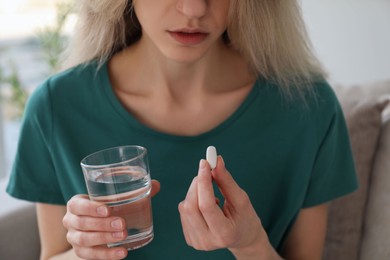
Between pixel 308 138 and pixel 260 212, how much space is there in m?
0.23

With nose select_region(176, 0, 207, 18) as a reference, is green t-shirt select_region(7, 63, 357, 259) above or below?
below

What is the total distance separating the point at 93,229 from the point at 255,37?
0.68 m

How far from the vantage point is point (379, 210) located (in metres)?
1.68

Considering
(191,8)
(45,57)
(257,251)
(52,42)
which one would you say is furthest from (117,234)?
(45,57)

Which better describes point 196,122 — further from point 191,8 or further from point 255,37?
point 191,8

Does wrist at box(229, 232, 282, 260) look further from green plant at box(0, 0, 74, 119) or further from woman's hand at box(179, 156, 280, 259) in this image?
green plant at box(0, 0, 74, 119)

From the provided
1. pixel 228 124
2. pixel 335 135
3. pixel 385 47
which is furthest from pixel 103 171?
pixel 385 47

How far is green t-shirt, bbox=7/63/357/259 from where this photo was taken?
142cm

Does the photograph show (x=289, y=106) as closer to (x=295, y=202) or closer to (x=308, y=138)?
(x=308, y=138)

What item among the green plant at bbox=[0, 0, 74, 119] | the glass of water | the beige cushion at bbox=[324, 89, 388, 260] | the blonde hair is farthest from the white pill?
the green plant at bbox=[0, 0, 74, 119]

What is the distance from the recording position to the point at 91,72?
4.93 feet

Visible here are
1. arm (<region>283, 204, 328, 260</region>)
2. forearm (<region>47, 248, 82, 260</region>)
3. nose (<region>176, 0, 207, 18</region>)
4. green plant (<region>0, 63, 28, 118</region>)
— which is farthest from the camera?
green plant (<region>0, 63, 28, 118</region>)

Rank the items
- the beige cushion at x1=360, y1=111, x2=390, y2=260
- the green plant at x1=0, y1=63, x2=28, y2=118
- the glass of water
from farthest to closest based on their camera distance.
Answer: the green plant at x1=0, y1=63, x2=28, y2=118 < the beige cushion at x1=360, y1=111, x2=390, y2=260 < the glass of water

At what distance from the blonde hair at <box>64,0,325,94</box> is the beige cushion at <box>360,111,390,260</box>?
1.12 ft
